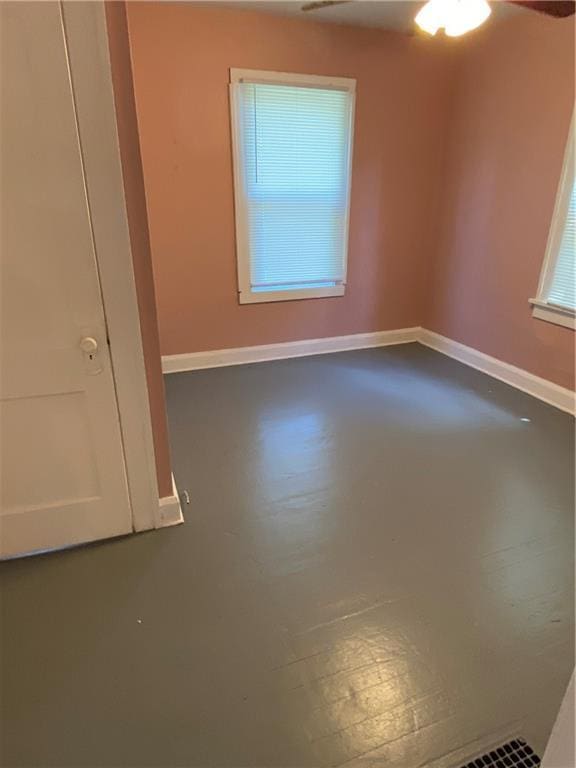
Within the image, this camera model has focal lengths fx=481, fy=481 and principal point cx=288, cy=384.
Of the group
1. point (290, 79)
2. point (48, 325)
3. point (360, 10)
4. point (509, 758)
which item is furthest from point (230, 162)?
point (509, 758)

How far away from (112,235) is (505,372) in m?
3.16

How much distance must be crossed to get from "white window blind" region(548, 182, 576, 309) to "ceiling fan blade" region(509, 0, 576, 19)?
0.93 m

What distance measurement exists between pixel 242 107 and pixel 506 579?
3.31 m

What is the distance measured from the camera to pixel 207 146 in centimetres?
340

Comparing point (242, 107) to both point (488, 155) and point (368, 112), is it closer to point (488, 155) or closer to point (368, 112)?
point (368, 112)

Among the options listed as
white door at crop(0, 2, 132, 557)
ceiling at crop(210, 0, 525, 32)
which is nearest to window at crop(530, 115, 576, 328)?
ceiling at crop(210, 0, 525, 32)

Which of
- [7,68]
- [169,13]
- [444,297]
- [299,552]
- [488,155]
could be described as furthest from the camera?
[444,297]

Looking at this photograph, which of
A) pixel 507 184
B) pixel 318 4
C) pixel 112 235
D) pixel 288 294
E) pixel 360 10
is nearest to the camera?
pixel 112 235

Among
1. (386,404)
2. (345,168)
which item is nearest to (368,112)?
(345,168)

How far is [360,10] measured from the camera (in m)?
3.19

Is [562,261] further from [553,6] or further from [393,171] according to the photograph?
[393,171]

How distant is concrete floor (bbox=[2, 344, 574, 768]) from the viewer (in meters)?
1.35

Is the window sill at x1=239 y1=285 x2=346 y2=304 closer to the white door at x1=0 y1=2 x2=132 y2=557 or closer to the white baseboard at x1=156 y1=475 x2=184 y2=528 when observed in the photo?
the white baseboard at x1=156 y1=475 x2=184 y2=528

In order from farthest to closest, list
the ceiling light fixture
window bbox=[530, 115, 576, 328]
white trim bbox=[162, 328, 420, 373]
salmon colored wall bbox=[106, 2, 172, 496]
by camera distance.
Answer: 1. white trim bbox=[162, 328, 420, 373]
2. window bbox=[530, 115, 576, 328]
3. the ceiling light fixture
4. salmon colored wall bbox=[106, 2, 172, 496]
